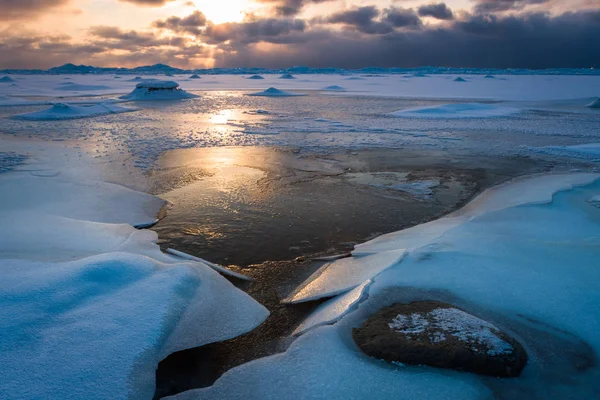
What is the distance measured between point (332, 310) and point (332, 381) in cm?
75

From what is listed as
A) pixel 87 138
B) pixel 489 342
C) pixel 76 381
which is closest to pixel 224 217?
pixel 76 381

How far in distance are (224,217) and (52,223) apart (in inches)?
71.8

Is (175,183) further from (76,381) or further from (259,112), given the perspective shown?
(259,112)

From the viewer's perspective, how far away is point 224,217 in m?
4.89

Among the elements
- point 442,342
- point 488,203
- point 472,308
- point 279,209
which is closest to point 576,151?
point 488,203

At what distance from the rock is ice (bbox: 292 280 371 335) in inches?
7.9

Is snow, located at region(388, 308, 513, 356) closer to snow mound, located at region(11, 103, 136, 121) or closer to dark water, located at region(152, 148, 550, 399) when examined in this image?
dark water, located at region(152, 148, 550, 399)

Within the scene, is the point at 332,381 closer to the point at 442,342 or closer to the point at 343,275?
the point at 442,342

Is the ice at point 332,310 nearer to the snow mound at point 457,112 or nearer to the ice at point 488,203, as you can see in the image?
the ice at point 488,203

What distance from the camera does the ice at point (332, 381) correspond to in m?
2.07

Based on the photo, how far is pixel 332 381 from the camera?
215 cm

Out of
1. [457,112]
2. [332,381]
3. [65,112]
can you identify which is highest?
[65,112]

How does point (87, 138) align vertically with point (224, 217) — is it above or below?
above

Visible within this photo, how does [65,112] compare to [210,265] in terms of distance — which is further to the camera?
[65,112]
